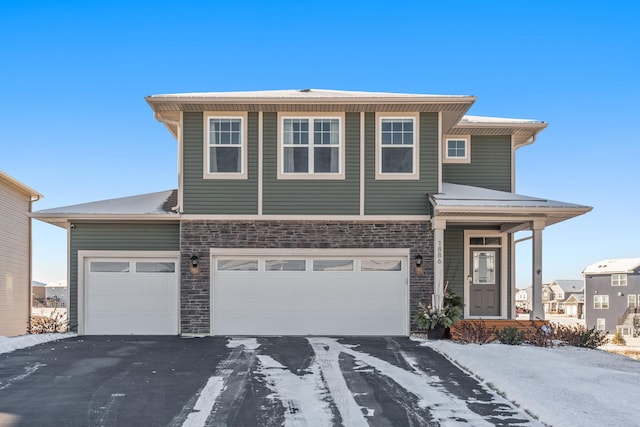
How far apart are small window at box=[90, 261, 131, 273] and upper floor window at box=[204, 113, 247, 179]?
9.53 ft

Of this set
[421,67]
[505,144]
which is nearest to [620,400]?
[505,144]

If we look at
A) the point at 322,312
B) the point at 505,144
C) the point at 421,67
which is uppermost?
the point at 421,67

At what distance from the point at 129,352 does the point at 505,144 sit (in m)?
10.2

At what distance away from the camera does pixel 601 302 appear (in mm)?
43031

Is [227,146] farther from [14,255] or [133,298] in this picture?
[14,255]

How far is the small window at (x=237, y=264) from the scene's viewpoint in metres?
13.3

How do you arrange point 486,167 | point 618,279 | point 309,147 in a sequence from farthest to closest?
point 618,279
point 486,167
point 309,147

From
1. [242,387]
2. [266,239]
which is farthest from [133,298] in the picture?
[242,387]

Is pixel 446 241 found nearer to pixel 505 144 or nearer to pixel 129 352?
pixel 505 144

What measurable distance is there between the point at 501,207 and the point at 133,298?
8194mm

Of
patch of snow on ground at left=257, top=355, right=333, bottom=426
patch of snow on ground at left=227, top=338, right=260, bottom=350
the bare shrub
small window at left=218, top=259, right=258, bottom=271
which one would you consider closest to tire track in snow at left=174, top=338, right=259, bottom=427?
patch of snow on ground at left=257, top=355, right=333, bottom=426

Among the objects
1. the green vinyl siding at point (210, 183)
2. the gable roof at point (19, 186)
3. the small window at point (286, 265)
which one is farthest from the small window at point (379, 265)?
the gable roof at point (19, 186)

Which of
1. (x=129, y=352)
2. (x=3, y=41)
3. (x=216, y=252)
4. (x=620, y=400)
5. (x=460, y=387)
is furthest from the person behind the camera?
(x=3, y=41)

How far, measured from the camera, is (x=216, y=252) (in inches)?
518
